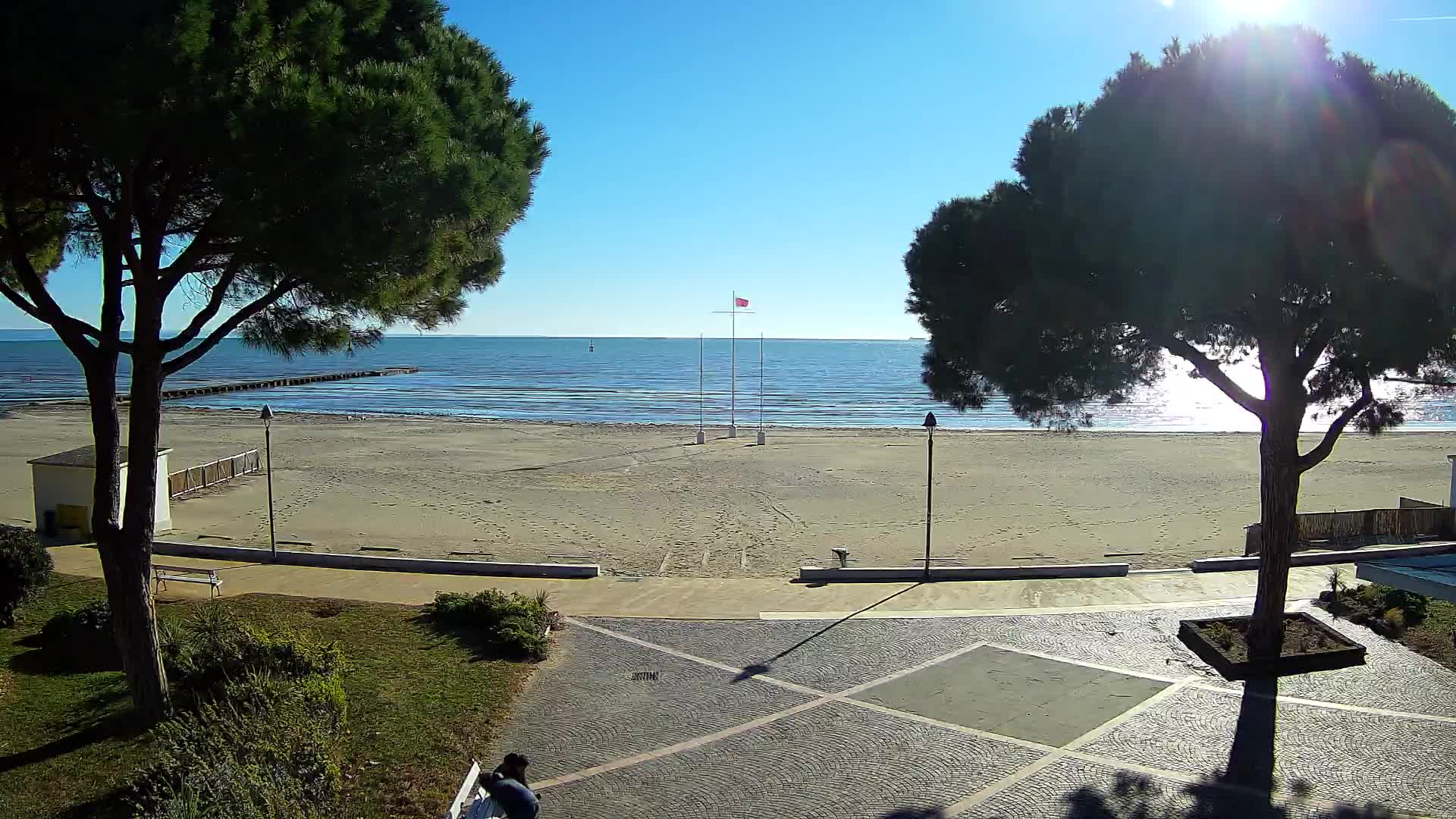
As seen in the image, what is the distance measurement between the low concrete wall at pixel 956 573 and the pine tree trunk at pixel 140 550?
31.8 ft

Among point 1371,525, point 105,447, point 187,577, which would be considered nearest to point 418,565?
point 187,577

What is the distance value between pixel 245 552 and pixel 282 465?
662 inches

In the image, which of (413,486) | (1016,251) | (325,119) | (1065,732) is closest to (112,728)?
(325,119)

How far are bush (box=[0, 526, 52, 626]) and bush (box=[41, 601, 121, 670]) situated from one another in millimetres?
947

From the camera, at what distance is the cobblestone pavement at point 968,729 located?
7312 millimetres

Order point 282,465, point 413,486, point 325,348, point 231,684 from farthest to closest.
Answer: point 282,465 < point 413,486 < point 325,348 < point 231,684

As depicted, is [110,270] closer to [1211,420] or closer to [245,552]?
[245,552]

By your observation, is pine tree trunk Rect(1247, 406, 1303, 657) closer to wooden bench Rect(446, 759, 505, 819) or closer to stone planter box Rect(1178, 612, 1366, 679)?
stone planter box Rect(1178, 612, 1366, 679)

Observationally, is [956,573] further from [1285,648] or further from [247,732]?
[247,732]

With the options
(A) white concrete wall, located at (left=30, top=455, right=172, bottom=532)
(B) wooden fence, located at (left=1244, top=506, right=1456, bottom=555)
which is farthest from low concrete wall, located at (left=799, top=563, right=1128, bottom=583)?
(A) white concrete wall, located at (left=30, top=455, right=172, bottom=532)

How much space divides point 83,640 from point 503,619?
4474 millimetres

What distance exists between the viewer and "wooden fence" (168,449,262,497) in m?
24.7

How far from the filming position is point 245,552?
1600 centimetres

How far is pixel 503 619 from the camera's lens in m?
11.2
